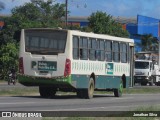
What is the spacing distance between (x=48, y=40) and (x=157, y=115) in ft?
40.5

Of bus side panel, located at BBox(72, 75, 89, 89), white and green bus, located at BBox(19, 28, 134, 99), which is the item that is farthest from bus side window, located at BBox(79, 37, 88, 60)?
bus side panel, located at BBox(72, 75, 89, 89)

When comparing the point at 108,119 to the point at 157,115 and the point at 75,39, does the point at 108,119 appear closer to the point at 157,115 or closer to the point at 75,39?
the point at 157,115

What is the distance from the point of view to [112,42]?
110ft

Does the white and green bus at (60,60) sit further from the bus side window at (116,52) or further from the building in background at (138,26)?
the building in background at (138,26)

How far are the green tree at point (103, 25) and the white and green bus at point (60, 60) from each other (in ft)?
165

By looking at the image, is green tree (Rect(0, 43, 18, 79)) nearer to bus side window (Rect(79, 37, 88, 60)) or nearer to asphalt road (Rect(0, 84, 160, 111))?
bus side window (Rect(79, 37, 88, 60))

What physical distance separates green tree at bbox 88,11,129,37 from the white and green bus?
50282 millimetres

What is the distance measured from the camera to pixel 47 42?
2908 centimetres

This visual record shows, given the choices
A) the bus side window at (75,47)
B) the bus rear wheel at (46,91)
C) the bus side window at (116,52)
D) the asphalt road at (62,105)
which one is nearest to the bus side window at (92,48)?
the bus side window at (75,47)

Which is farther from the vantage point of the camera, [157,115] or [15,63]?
[15,63]

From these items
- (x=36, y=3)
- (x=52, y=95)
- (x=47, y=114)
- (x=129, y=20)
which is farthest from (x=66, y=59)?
(x=129, y=20)

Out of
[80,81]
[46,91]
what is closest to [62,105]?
[80,81]

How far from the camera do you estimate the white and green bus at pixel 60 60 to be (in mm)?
28812

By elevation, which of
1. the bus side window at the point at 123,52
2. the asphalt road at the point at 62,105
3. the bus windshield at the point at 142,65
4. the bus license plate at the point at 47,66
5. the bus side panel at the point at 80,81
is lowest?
the asphalt road at the point at 62,105
